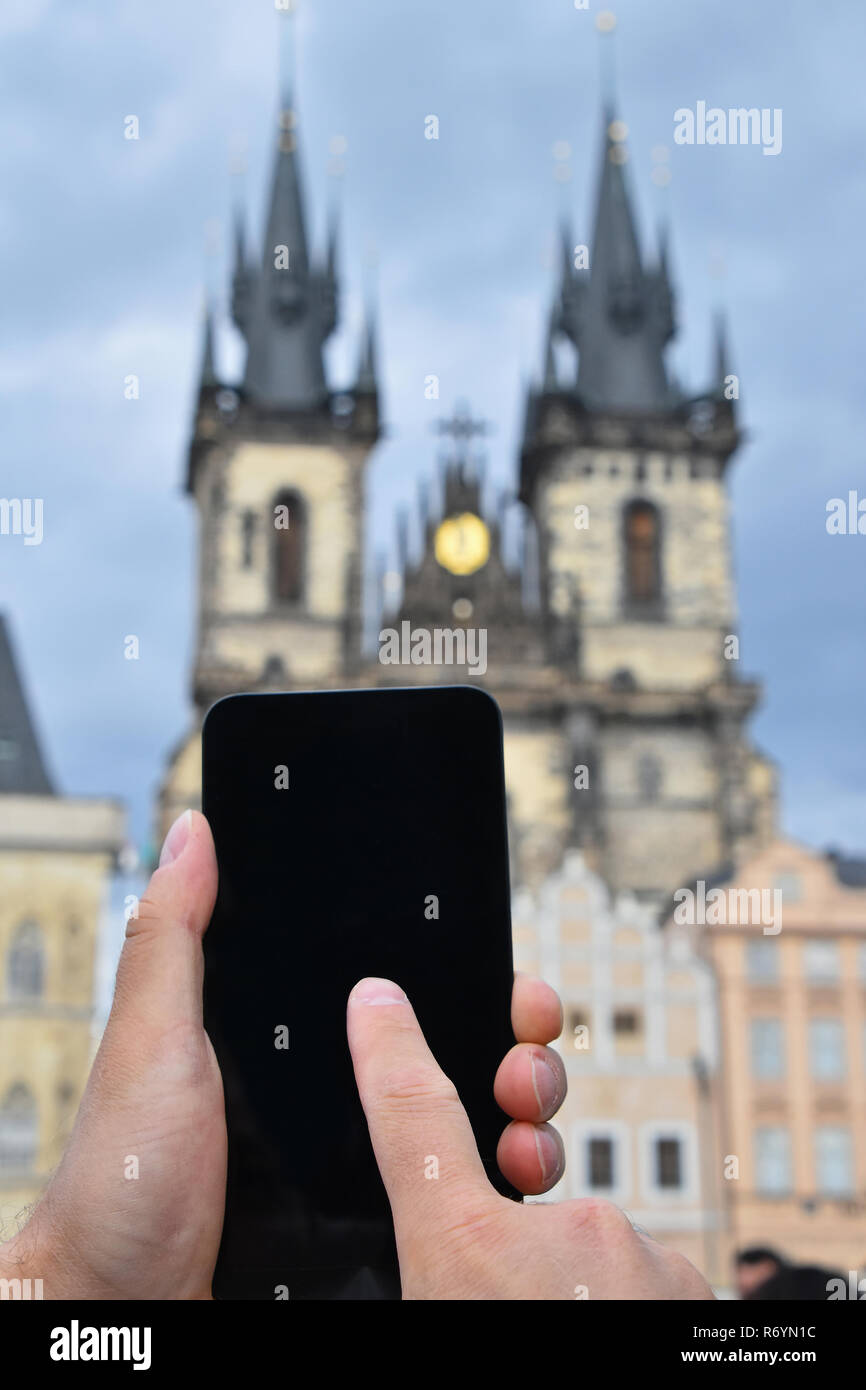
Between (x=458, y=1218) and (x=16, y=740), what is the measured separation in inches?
1372

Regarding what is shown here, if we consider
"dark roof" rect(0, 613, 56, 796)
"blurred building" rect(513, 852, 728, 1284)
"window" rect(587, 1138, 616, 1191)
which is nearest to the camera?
"blurred building" rect(513, 852, 728, 1284)

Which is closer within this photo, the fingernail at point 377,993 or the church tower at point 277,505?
the fingernail at point 377,993

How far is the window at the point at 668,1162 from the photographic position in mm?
24828

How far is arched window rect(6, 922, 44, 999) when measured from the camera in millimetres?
28672

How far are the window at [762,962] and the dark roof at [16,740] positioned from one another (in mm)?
15091

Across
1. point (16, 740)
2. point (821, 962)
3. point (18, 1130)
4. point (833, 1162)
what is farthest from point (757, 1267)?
point (16, 740)

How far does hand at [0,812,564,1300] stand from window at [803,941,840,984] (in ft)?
81.8

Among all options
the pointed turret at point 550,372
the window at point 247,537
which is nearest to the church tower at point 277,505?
the window at point 247,537

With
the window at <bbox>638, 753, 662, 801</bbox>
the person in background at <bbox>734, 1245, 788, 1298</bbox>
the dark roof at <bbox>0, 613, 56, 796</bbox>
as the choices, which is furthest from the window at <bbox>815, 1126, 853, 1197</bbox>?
the person in background at <bbox>734, 1245, 788, 1298</bbox>

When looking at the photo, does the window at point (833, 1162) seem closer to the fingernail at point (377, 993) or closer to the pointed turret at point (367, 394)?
the pointed turret at point (367, 394)

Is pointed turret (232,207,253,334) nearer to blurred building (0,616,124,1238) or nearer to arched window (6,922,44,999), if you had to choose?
blurred building (0,616,124,1238)

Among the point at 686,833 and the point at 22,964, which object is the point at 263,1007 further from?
the point at 686,833

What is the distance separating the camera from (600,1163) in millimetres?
24969
